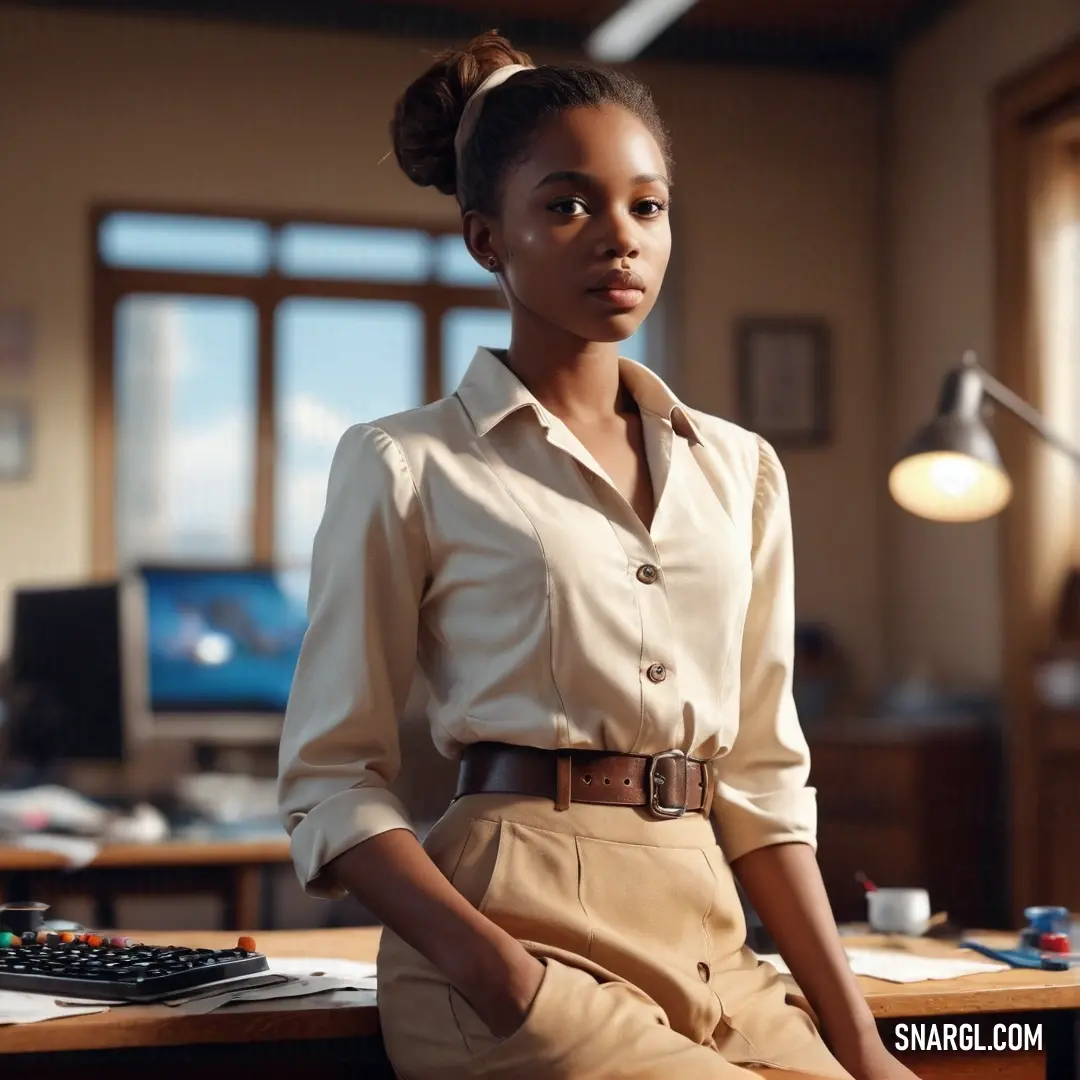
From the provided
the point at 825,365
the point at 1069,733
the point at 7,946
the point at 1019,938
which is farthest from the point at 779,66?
the point at 7,946

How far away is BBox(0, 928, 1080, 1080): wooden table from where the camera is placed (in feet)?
4.44

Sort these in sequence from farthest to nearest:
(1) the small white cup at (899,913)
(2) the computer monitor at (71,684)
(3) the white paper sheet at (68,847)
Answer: (2) the computer monitor at (71,684) → (3) the white paper sheet at (68,847) → (1) the small white cup at (899,913)

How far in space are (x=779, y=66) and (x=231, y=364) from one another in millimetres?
2584

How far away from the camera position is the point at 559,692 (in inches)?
50.8

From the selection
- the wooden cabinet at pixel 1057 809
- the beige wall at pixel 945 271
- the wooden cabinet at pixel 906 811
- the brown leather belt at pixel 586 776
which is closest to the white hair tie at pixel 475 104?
the brown leather belt at pixel 586 776

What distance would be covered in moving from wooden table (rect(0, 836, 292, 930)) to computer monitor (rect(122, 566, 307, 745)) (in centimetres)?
111

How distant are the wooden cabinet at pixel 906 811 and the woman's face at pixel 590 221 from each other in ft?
13.3

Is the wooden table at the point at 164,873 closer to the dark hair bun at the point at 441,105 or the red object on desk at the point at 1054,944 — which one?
the red object on desk at the point at 1054,944

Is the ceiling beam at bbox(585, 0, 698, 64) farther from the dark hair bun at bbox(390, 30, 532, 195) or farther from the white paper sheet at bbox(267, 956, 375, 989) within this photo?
the white paper sheet at bbox(267, 956, 375, 989)

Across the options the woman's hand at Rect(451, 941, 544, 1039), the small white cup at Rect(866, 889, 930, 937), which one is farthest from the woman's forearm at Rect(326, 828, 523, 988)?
the small white cup at Rect(866, 889, 930, 937)

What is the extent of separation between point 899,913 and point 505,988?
988mm

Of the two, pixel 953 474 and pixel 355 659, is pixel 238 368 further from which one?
pixel 355 659

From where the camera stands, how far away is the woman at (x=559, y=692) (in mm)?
1255

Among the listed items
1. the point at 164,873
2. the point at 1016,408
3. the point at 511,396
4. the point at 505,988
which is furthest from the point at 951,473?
the point at 164,873
